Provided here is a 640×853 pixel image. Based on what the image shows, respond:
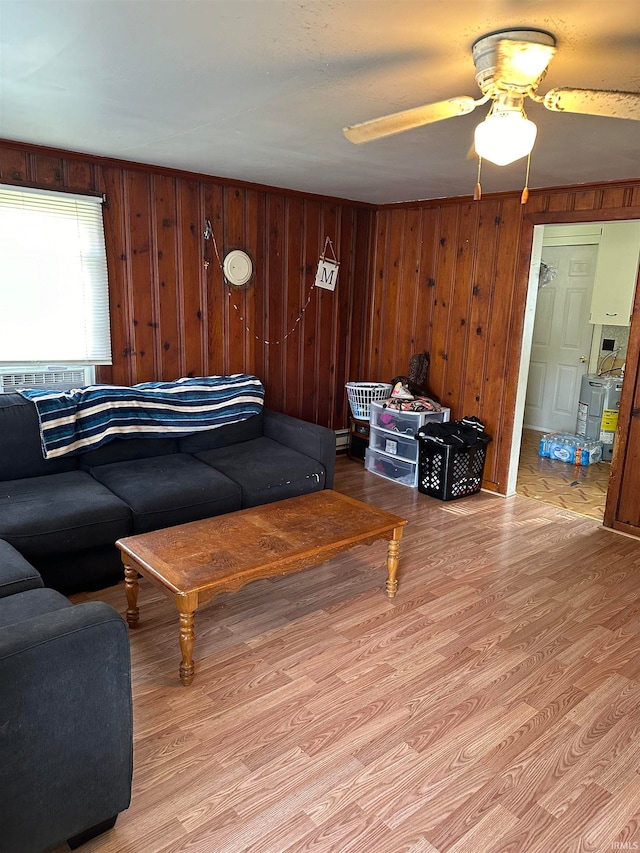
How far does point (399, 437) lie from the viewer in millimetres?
4754

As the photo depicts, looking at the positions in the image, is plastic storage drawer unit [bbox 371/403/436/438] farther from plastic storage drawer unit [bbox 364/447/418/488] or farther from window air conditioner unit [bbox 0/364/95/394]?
window air conditioner unit [bbox 0/364/95/394]

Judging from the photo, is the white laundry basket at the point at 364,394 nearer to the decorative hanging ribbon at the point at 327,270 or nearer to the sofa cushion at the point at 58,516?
the decorative hanging ribbon at the point at 327,270

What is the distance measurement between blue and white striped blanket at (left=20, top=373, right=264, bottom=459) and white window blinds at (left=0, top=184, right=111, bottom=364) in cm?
33

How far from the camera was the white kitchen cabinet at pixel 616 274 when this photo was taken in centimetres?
502

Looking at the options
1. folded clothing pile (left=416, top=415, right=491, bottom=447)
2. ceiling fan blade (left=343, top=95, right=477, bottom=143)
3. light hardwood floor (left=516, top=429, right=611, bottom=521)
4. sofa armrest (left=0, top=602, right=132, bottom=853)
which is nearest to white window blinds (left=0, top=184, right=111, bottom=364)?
ceiling fan blade (left=343, top=95, right=477, bottom=143)

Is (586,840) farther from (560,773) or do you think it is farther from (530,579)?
(530,579)

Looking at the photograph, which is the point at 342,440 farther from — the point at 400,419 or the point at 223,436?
the point at 223,436

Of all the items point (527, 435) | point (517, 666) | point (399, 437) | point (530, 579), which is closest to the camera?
point (517, 666)

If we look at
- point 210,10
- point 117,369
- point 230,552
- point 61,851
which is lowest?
point 61,851

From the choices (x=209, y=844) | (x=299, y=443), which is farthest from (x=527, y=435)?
(x=209, y=844)

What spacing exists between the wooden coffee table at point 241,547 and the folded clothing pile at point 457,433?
1.44 meters

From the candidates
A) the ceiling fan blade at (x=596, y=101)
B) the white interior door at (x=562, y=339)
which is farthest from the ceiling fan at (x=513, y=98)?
the white interior door at (x=562, y=339)

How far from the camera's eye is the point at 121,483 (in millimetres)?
3199

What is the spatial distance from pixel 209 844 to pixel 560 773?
113 cm
